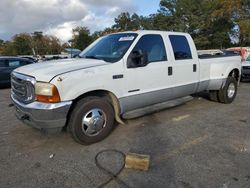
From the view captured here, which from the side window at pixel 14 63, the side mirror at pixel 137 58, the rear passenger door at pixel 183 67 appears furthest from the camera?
the side window at pixel 14 63

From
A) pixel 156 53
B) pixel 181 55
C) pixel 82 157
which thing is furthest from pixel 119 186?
pixel 181 55

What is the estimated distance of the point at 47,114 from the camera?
3916mm

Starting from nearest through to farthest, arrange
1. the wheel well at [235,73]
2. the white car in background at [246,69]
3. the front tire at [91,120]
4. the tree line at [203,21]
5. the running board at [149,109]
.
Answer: the front tire at [91,120], the running board at [149,109], the wheel well at [235,73], the white car in background at [246,69], the tree line at [203,21]

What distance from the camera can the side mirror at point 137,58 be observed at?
15.6ft

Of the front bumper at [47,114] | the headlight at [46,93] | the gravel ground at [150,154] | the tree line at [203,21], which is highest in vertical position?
the tree line at [203,21]

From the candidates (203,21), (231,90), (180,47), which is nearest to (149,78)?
(180,47)

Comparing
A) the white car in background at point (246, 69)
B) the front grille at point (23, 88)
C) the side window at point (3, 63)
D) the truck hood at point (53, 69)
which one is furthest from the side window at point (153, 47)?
the side window at point (3, 63)

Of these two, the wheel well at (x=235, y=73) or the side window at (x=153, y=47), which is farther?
the wheel well at (x=235, y=73)

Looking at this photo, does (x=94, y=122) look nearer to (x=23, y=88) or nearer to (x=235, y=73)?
(x=23, y=88)

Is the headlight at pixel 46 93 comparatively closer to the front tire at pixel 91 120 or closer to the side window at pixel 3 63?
the front tire at pixel 91 120

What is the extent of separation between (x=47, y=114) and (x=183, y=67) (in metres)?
3.26

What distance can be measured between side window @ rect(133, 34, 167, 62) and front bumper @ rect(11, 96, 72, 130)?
1.91 metres

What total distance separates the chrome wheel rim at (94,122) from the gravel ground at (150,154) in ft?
0.88

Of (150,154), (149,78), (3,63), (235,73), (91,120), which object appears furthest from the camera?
(3,63)
